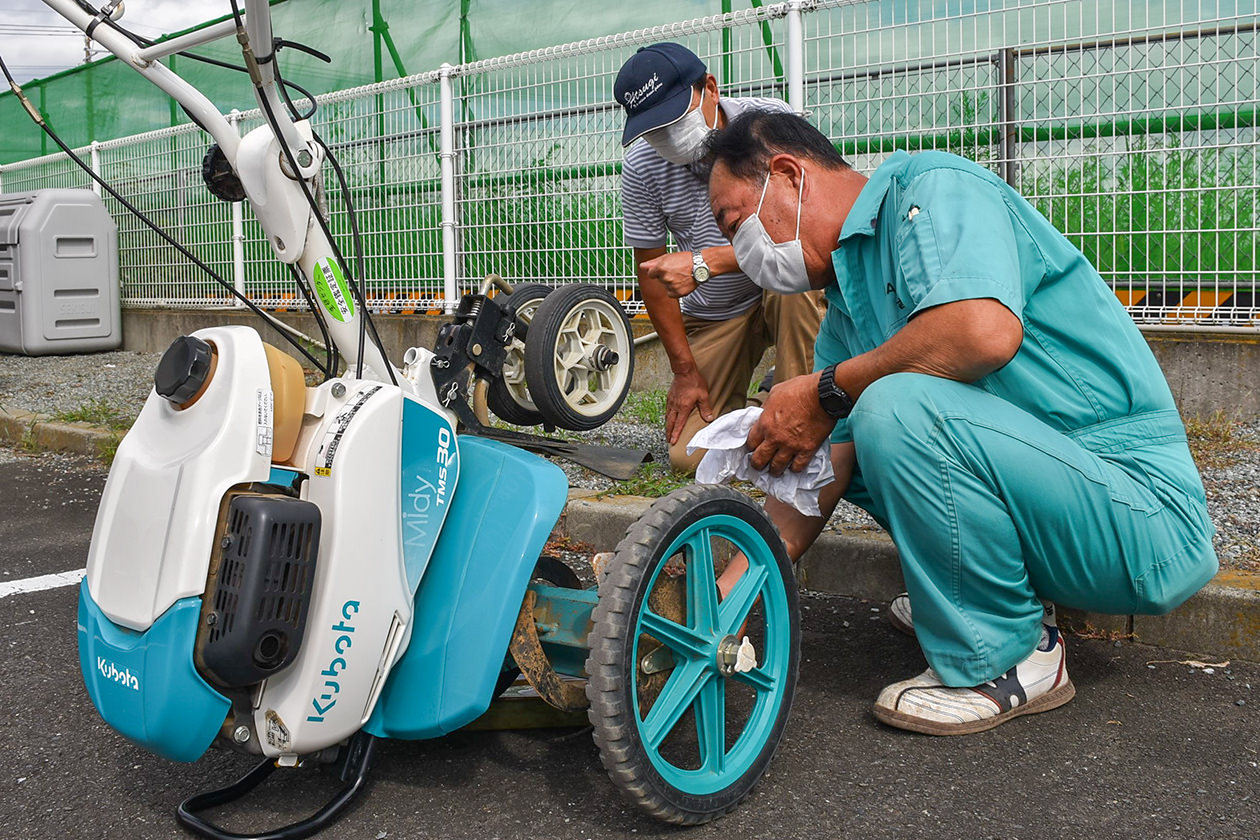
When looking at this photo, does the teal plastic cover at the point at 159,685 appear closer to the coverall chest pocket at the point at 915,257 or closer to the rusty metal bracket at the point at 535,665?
the rusty metal bracket at the point at 535,665

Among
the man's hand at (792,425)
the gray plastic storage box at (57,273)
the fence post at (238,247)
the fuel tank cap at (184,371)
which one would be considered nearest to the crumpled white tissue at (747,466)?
the man's hand at (792,425)

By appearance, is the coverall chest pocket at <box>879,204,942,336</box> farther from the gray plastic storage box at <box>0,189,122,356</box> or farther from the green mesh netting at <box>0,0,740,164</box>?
the gray plastic storage box at <box>0,189,122,356</box>

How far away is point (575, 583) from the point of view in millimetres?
2404

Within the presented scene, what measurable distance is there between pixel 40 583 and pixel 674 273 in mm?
2216

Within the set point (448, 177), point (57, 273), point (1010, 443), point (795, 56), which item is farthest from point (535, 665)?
point (57, 273)

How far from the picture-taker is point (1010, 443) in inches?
82.9

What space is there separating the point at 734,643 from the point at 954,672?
1.83 ft

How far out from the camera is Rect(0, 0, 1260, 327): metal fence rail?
459 centimetres

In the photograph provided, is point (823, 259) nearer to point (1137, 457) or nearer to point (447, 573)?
point (1137, 457)

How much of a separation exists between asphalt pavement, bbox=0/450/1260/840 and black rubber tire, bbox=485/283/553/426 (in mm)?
824

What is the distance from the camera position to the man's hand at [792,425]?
88.9 inches

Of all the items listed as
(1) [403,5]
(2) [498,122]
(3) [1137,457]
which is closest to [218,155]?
(3) [1137,457]

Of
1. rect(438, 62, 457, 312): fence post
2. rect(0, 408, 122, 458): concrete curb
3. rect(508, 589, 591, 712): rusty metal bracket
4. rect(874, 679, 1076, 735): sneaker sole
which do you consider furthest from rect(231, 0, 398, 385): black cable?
rect(438, 62, 457, 312): fence post

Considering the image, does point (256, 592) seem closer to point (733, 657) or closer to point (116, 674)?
point (116, 674)
